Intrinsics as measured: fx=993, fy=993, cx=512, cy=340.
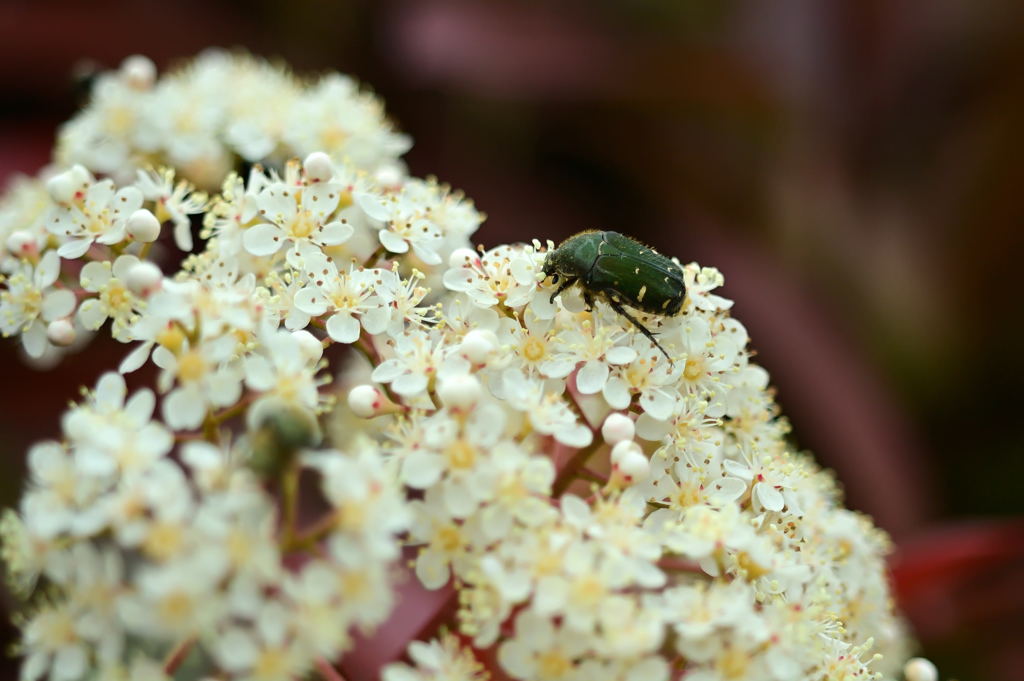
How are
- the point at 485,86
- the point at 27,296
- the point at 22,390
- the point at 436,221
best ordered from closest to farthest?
the point at 27,296
the point at 436,221
the point at 22,390
the point at 485,86

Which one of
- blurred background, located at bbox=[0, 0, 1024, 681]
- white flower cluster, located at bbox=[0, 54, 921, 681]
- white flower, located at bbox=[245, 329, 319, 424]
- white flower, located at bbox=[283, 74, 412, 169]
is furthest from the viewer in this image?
blurred background, located at bbox=[0, 0, 1024, 681]

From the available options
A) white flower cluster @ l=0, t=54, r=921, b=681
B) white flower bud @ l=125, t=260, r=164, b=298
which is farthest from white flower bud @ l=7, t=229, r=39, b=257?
white flower bud @ l=125, t=260, r=164, b=298

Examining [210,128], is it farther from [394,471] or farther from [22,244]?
[394,471]

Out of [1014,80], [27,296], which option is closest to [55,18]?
[27,296]

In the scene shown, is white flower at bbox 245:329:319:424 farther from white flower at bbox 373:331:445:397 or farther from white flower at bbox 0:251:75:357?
white flower at bbox 0:251:75:357

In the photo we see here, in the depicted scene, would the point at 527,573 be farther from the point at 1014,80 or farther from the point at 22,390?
the point at 1014,80

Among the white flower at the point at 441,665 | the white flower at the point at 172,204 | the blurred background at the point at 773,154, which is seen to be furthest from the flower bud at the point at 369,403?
the blurred background at the point at 773,154
